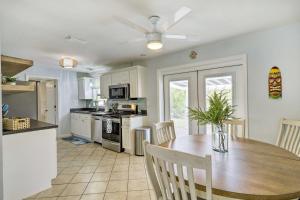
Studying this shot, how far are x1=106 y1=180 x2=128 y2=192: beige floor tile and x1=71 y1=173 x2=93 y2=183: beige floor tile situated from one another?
0.40 metres

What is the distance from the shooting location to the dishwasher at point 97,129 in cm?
509

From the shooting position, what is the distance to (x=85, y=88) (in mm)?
6305

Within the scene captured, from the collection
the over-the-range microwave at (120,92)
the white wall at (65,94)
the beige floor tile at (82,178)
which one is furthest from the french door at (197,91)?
the white wall at (65,94)

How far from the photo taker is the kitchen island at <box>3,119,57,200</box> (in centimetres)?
220

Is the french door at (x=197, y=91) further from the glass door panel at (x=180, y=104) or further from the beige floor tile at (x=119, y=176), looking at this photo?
the beige floor tile at (x=119, y=176)

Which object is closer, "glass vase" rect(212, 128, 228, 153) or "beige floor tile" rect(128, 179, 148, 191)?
"glass vase" rect(212, 128, 228, 153)

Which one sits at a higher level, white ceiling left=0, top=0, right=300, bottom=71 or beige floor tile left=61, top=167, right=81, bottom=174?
white ceiling left=0, top=0, right=300, bottom=71

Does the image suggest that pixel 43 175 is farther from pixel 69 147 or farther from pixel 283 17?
pixel 283 17

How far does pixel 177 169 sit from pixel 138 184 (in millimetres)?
2010

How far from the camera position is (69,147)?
4.94 metres

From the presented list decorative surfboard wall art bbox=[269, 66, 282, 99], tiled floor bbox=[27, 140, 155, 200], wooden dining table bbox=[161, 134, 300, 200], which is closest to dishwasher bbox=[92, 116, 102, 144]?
tiled floor bbox=[27, 140, 155, 200]

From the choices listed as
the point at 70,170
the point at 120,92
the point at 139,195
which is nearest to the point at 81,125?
the point at 120,92

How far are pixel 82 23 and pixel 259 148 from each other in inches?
102

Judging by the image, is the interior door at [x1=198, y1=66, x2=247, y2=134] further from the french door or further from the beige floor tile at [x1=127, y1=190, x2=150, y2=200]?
the beige floor tile at [x1=127, y1=190, x2=150, y2=200]
